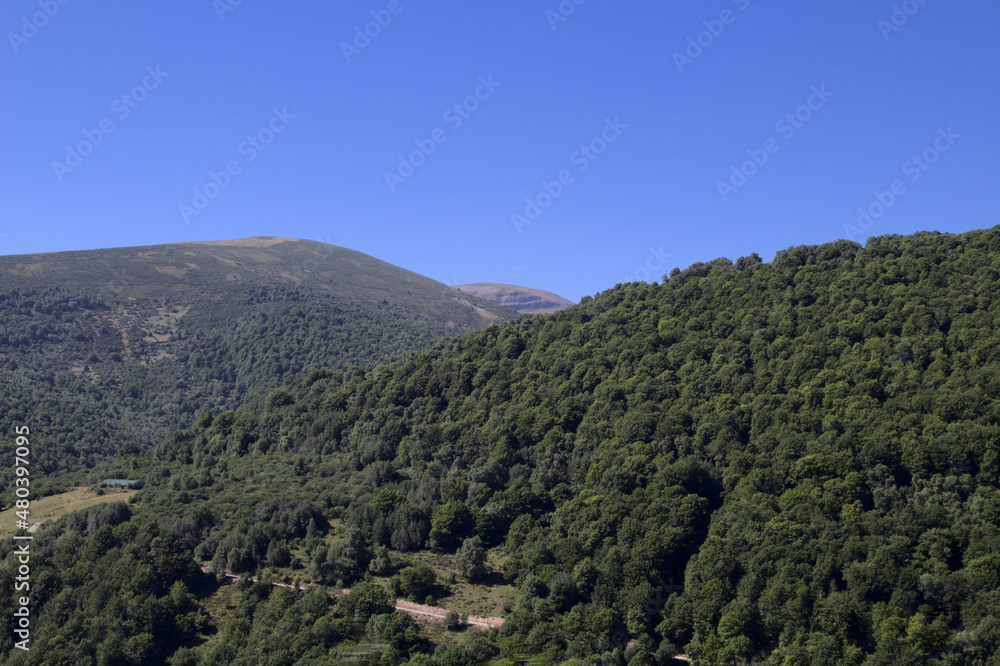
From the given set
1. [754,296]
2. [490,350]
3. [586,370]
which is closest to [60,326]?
[490,350]

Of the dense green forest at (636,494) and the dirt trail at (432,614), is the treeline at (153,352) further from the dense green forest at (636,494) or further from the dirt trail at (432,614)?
the dirt trail at (432,614)

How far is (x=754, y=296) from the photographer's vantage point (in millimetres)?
71188

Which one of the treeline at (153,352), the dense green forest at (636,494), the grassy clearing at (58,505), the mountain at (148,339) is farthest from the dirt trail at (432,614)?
the treeline at (153,352)

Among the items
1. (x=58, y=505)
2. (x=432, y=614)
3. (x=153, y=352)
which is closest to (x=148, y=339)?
(x=153, y=352)

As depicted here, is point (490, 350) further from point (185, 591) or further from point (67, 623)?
point (67, 623)

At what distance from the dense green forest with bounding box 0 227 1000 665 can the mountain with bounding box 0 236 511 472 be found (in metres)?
36.0

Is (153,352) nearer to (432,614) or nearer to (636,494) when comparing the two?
(432,614)

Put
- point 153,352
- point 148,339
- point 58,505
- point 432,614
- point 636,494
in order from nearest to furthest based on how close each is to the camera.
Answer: point 432,614 < point 636,494 < point 58,505 < point 153,352 < point 148,339

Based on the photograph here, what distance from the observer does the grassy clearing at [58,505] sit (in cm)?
5641

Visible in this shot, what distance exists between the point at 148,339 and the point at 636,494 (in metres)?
125

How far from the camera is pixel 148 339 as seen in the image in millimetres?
147125

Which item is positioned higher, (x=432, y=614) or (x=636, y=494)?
(x=636, y=494)

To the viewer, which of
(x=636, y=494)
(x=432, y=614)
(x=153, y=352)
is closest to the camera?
(x=432, y=614)

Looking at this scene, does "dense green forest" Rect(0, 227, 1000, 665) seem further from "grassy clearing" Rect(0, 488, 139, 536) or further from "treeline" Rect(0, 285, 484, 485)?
"treeline" Rect(0, 285, 484, 485)
